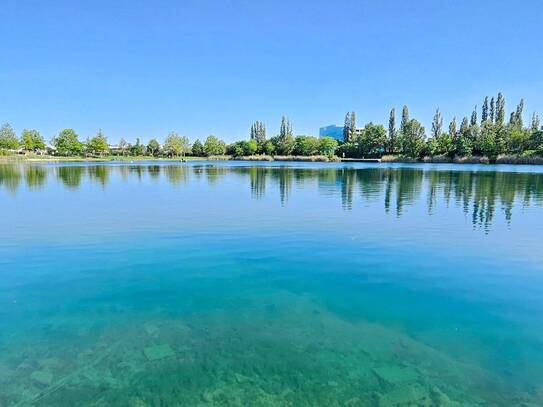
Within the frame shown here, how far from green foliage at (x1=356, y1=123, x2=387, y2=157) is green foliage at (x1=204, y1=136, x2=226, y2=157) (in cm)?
6349

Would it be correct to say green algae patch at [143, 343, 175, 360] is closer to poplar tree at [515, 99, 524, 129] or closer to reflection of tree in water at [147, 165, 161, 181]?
reflection of tree in water at [147, 165, 161, 181]

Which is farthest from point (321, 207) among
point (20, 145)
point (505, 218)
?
point (20, 145)

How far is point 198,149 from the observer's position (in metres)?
168

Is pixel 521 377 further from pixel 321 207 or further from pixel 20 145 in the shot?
pixel 20 145

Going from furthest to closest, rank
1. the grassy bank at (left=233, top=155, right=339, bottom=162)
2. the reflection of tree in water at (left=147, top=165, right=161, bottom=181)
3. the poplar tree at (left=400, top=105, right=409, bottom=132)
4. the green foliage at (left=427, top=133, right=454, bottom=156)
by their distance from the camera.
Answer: the grassy bank at (left=233, top=155, right=339, bottom=162), the poplar tree at (left=400, top=105, right=409, bottom=132), the green foliage at (left=427, top=133, right=454, bottom=156), the reflection of tree in water at (left=147, top=165, right=161, bottom=181)

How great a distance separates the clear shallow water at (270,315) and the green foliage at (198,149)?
155m

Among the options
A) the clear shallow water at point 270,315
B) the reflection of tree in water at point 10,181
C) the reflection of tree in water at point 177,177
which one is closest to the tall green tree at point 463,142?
the reflection of tree in water at point 177,177

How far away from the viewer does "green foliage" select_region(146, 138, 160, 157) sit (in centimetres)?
16556

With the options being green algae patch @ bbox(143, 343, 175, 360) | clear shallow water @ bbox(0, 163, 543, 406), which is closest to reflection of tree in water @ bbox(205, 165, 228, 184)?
clear shallow water @ bbox(0, 163, 543, 406)

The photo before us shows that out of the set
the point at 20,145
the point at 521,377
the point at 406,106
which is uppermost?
the point at 406,106

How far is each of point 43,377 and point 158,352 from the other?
1.59 m

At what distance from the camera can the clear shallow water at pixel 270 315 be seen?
4863 millimetres

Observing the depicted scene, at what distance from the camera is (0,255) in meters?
11.0

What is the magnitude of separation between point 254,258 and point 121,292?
397cm
